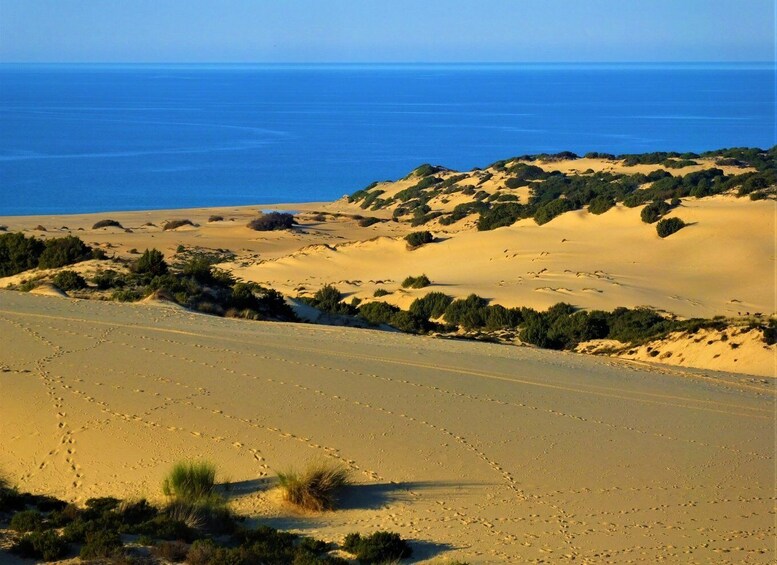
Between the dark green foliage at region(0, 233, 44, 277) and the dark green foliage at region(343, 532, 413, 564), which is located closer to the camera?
the dark green foliage at region(343, 532, 413, 564)

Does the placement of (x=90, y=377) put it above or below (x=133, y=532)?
above

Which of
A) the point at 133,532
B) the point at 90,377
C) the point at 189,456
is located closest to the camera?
the point at 133,532

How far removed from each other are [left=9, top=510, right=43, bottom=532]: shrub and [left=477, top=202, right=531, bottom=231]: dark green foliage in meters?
31.3

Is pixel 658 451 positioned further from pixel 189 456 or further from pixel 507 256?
pixel 507 256

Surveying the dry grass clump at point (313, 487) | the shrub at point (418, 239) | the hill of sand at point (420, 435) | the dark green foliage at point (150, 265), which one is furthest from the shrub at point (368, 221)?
the dry grass clump at point (313, 487)

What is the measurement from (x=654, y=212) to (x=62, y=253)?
64.7 ft

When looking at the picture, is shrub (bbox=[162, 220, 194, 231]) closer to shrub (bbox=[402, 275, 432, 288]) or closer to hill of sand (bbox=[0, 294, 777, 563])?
shrub (bbox=[402, 275, 432, 288])

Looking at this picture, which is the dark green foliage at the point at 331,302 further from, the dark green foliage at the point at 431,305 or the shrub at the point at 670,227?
the shrub at the point at 670,227

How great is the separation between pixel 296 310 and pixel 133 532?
15.2 metres

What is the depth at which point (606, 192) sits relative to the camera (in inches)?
1762

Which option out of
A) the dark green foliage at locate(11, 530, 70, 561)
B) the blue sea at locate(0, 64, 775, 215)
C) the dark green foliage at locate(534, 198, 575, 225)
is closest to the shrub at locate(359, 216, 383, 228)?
the dark green foliage at locate(534, 198, 575, 225)

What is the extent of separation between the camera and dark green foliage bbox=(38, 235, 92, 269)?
23.2 metres

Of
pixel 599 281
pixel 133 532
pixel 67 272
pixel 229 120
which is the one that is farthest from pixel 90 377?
pixel 229 120

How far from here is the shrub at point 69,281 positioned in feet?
66.7
